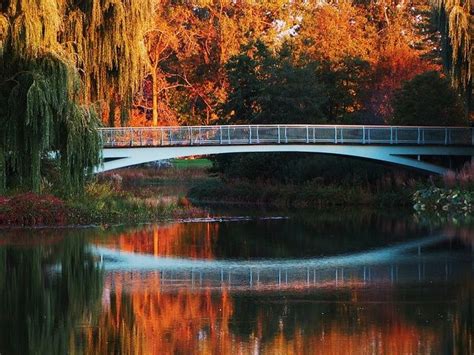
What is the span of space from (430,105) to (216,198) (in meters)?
12.0

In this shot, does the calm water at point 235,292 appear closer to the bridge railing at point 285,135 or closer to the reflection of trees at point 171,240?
the reflection of trees at point 171,240

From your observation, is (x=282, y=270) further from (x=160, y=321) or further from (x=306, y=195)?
(x=306, y=195)

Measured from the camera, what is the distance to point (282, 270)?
22.2 metres

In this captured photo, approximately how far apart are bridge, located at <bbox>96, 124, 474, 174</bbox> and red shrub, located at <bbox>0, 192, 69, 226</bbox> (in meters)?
9.45

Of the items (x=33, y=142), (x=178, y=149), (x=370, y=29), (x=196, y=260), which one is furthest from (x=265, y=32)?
(x=196, y=260)

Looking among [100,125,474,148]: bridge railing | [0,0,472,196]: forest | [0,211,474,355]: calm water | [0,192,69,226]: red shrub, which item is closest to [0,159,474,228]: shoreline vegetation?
[0,192,69,226]: red shrub

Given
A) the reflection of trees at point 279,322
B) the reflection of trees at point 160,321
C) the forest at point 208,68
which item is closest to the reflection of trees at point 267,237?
the forest at point 208,68

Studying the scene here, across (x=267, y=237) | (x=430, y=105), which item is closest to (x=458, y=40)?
(x=430, y=105)

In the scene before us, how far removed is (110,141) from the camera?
137ft

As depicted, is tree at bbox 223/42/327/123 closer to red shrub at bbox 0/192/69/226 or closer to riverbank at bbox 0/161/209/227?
riverbank at bbox 0/161/209/227

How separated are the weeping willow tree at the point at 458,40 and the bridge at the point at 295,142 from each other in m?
3.43

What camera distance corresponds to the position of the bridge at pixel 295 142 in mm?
42312

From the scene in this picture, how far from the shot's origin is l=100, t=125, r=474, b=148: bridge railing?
1673 inches

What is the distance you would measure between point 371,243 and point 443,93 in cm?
2268
